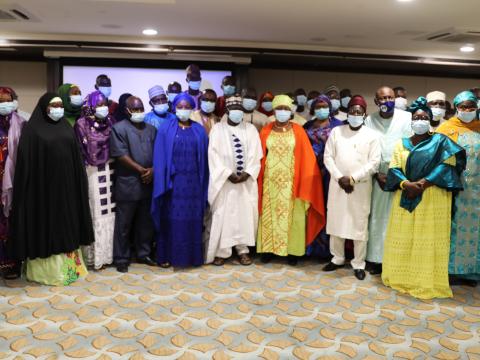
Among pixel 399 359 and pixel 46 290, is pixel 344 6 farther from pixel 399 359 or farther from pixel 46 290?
pixel 46 290

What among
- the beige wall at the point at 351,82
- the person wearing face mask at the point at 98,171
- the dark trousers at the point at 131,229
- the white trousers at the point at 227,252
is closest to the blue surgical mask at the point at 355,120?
the white trousers at the point at 227,252

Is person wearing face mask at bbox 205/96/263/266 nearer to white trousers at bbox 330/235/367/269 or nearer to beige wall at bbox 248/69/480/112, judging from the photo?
white trousers at bbox 330/235/367/269

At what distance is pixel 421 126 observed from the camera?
4.21m

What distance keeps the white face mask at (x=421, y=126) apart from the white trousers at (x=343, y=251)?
1.18m

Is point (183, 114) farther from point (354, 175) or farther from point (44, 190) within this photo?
point (354, 175)

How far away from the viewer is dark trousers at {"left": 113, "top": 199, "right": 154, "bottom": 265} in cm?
472

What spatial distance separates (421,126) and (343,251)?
57.6 inches

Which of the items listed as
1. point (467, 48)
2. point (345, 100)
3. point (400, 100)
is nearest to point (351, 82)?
point (467, 48)

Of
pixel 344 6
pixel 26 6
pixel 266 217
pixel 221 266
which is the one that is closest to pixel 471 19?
pixel 344 6

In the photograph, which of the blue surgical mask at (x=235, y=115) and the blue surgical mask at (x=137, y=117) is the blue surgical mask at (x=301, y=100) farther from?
the blue surgical mask at (x=137, y=117)

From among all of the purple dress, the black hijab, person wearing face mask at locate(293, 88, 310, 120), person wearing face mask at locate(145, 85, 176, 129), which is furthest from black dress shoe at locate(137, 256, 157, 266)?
person wearing face mask at locate(293, 88, 310, 120)

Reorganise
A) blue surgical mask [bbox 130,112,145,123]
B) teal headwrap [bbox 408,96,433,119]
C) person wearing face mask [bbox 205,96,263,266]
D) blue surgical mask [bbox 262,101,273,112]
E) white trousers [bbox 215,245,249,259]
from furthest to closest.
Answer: blue surgical mask [bbox 262,101,273,112], white trousers [bbox 215,245,249,259], person wearing face mask [bbox 205,96,263,266], blue surgical mask [bbox 130,112,145,123], teal headwrap [bbox 408,96,433,119]

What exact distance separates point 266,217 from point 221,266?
680 millimetres

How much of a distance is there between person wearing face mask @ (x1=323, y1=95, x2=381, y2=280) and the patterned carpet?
0.42 m
